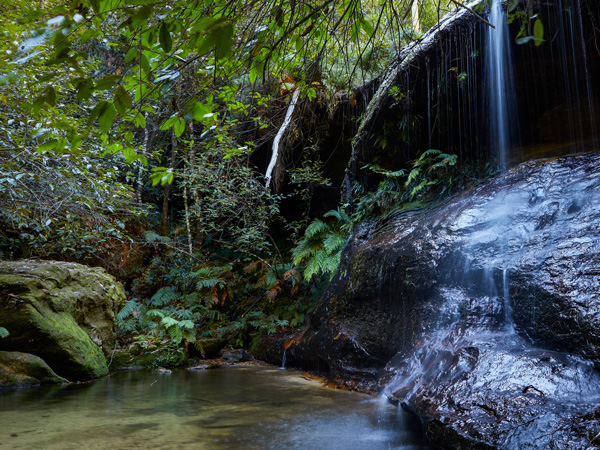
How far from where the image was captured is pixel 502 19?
252 inches

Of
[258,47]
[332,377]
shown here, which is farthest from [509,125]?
[258,47]

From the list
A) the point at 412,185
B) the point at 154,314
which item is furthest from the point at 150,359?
the point at 412,185

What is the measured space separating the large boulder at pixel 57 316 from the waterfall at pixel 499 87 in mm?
7312

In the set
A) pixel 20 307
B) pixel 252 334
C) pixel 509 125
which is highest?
pixel 509 125

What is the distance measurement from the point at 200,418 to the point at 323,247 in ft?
18.0

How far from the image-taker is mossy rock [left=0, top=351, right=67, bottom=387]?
523 cm

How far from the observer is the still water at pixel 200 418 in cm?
315

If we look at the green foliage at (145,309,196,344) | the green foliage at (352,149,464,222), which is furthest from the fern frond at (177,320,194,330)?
the green foliage at (352,149,464,222)

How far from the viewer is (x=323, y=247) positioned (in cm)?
901

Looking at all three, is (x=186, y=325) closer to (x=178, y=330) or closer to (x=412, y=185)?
(x=178, y=330)

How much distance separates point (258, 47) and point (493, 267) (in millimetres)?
3553

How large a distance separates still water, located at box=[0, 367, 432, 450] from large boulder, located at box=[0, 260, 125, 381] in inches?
19.3

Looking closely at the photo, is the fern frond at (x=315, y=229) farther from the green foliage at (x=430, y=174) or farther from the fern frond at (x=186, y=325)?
the fern frond at (x=186, y=325)

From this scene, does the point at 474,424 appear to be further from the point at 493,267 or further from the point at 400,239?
the point at 400,239
